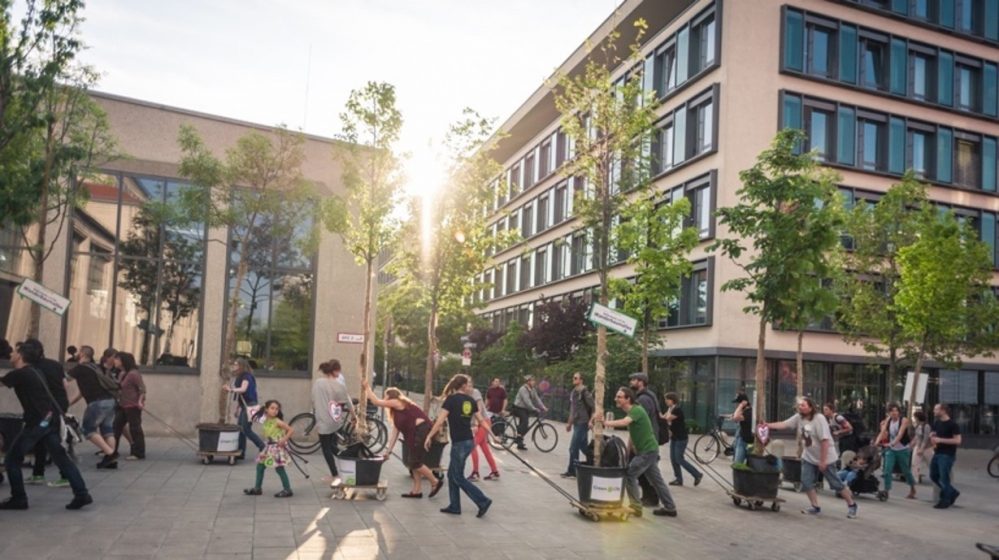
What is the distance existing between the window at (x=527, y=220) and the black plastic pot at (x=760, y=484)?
151ft

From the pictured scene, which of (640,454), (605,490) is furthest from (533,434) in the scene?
(605,490)

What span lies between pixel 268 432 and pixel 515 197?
5130 cm

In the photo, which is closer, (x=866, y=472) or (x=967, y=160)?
(x=866, y=472)

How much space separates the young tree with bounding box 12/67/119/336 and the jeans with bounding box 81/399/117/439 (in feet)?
6.72

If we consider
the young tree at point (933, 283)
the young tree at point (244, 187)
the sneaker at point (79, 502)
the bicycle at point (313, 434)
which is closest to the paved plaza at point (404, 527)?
the sneaker at point (79, 502)

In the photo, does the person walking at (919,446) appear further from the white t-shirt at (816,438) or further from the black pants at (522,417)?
the black pants at (522,417)

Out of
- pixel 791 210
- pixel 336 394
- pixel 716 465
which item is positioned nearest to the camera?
pixel 336 394

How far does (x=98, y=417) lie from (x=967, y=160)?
3827cm

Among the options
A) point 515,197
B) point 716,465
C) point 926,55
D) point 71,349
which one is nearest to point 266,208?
point 71,349

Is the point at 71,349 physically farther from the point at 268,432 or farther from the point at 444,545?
the point at 444,545

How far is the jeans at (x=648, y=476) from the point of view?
472 inches

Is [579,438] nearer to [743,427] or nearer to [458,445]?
[743,427]

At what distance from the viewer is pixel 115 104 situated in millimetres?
19906

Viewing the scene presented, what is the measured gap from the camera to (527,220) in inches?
2395
